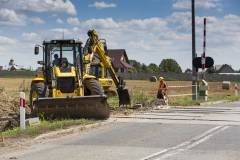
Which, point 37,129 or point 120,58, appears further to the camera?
point 120,58

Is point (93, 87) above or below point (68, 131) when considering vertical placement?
above

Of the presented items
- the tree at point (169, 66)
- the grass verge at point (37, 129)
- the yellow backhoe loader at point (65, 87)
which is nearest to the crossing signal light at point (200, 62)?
the yellow backhoe loader at point (65, 87)

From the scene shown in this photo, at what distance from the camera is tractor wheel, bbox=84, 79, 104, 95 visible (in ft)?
63.1

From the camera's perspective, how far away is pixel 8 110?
2136cm

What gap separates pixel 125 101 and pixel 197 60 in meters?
8.34

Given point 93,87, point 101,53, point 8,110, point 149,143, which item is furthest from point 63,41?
point 149,143

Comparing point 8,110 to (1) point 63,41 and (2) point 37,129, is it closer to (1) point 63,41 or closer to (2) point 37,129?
(1) point 63,41

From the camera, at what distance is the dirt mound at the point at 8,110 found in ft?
55.8

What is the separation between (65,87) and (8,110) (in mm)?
3328

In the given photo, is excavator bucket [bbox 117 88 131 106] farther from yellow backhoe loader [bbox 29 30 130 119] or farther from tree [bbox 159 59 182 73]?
tree [bbox 159 59 182 73]

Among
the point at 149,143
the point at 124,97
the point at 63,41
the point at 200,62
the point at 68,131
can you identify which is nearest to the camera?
the point at 149,143

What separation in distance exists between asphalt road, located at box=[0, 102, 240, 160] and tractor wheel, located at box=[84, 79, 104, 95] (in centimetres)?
141

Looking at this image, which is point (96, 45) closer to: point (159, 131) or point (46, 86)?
point (46, 86)

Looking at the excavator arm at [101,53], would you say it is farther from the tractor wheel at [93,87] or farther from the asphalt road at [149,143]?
the asphalt road at [149,143]
